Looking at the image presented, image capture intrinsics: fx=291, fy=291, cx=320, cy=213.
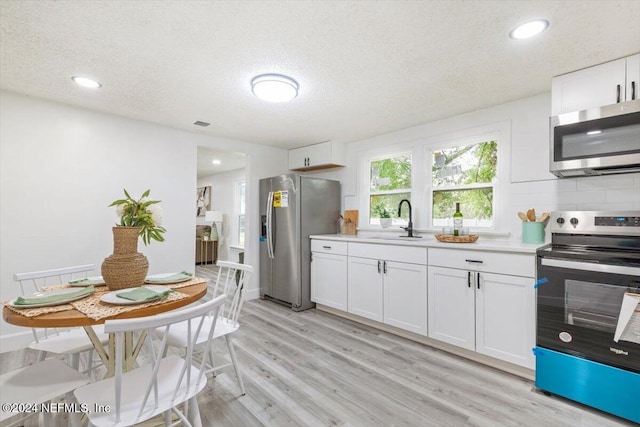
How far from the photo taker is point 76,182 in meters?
3.00

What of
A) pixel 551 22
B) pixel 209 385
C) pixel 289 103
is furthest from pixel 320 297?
pixel 551 22

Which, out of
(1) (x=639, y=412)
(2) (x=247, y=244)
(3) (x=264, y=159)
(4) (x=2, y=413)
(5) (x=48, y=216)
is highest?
(3) (x=264, y=159)

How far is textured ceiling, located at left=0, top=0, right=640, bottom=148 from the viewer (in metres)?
1.60

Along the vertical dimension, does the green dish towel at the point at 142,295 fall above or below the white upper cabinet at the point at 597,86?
below

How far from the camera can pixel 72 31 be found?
1.78m

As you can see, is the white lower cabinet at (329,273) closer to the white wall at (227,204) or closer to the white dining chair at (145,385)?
the white dining chair at (145,385)

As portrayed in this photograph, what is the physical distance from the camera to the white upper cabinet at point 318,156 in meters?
4.22

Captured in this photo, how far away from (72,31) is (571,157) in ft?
11.4

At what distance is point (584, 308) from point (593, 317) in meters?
0.06

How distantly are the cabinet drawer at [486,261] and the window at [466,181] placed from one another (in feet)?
2.44

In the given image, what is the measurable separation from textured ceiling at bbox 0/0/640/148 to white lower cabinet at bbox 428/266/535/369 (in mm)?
1613

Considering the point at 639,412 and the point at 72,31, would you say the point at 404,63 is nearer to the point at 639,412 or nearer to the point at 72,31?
the point at 72,31

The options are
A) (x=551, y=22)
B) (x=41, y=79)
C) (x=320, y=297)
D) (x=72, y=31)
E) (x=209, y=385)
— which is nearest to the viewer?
(x=551, y=22)

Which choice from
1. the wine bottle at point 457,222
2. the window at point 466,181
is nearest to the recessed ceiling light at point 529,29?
the window at point 466,181
